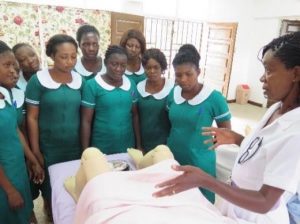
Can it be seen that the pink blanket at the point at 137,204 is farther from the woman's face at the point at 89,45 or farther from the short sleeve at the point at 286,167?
the woman's face at the point at 89,45

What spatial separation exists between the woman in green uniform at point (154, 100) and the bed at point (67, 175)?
0.26 meters

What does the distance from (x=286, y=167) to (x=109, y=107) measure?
1175 mm

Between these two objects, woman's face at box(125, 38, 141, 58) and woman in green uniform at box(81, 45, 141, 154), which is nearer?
woman in green uniform at box(81, 45, 141, 154)

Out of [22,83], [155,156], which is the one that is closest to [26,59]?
[22,83]

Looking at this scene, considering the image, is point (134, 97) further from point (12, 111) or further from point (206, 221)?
point (206, 221)

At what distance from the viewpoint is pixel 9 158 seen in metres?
1.41

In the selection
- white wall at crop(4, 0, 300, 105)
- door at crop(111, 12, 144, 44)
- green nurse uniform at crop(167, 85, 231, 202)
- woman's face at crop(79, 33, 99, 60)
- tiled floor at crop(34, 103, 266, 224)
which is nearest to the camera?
green nurse uniform at crop(167, 85, 231, 202)

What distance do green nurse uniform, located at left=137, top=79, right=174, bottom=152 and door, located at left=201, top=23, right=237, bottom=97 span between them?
13.4 feet

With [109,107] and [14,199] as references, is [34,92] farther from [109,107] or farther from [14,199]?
[14,199]

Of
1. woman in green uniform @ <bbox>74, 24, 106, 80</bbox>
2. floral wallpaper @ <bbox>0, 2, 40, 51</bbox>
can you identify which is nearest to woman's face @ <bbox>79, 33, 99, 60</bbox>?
woman in green uniform @ <bbox>74, 24, 106, 80</bbox>

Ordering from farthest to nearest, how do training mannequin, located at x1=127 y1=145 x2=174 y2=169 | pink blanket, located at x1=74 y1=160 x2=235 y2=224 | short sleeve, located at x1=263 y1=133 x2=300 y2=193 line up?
training mannequin, located at x1=127 y1=145 x2=174 y2=169
pink blanket, located at x1=74 y1=160 x2=235 y2=224
short sleeve, located at x1=263 y1=133 x2=300 y2=193

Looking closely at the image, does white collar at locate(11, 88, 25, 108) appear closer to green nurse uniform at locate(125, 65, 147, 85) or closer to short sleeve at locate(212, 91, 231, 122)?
green nurse uniform at locate(125, 65, 147, 85)

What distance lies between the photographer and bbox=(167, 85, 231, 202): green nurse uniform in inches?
61.2

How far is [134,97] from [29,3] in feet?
9.27
